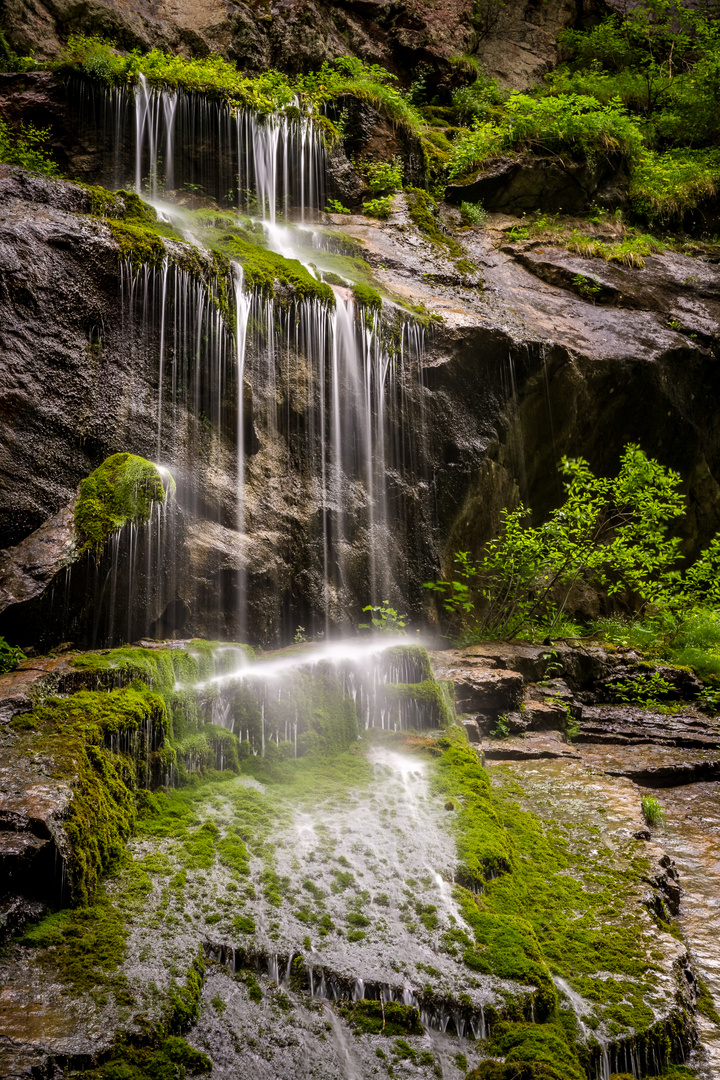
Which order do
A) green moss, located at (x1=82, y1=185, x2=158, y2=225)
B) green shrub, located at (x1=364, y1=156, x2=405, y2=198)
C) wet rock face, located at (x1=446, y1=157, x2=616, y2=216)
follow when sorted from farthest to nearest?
wet rock face, located at (x1=446, y1=157, x2=616, y2=216), green shrub, located at (x1=364, y1=156, x2=405, y2=198), green moss, located at (x1=82, y1=185, x2=158, y2=225)

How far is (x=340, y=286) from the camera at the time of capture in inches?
373

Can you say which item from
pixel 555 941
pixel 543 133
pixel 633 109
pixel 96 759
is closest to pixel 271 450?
pixel 96 759

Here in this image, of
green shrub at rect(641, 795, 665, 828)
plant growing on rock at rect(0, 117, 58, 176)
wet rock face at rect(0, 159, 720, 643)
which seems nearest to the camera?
green shrub at rect(641, 795, 665, 828)

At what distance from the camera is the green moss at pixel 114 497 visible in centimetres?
614

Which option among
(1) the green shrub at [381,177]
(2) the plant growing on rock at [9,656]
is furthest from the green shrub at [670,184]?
(2) the plant growing on rock at [9,656]

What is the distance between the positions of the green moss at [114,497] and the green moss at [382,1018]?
4.38 metres

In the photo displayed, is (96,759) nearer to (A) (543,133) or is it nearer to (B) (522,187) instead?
(B) (522,187)

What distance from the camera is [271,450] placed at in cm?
863

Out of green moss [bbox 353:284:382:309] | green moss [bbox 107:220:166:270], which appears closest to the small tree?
green moss [bbox 353:284:382:309]

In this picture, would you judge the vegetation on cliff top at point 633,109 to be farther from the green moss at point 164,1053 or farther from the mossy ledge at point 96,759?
the green moss at point 164,1053

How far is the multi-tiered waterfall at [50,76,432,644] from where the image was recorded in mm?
7641

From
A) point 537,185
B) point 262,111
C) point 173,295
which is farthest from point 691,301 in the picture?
point 173,295

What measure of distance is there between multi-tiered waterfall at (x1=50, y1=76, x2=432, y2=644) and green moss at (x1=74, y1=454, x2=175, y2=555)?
0.75 feet

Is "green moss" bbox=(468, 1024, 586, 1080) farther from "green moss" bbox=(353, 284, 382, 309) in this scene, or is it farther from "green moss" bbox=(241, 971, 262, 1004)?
"green moss" bbox=(353, 284, 382, 309)
